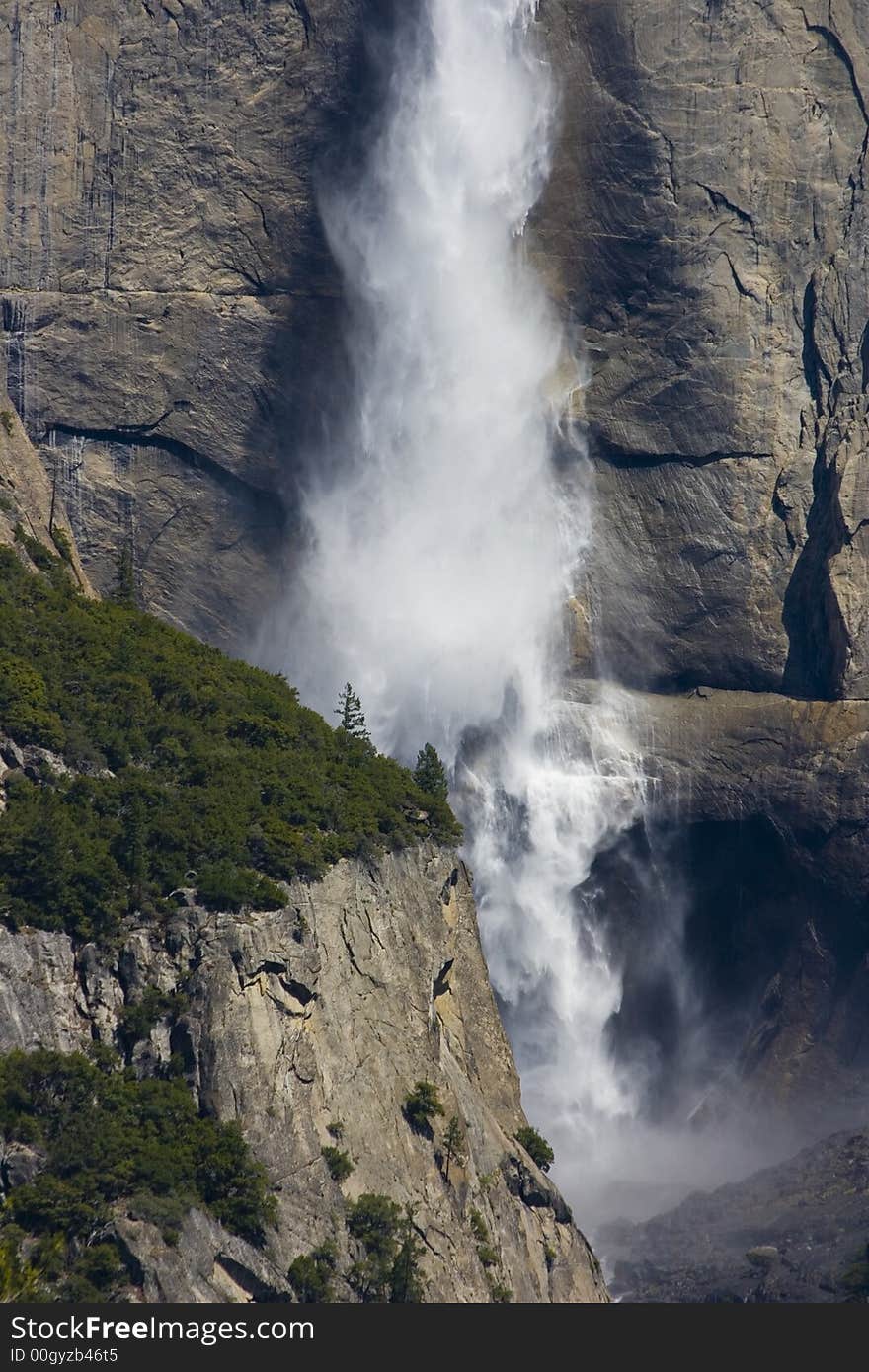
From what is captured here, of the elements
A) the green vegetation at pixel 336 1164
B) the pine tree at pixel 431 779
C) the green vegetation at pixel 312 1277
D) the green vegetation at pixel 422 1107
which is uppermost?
the pine tree at pixel 431 779

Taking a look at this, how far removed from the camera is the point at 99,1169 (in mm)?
55312

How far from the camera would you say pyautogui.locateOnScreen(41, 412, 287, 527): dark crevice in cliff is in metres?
90.4

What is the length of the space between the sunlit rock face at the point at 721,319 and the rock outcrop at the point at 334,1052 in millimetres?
24099

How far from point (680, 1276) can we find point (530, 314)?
35.4 m

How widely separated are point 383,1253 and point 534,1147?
1173 cm

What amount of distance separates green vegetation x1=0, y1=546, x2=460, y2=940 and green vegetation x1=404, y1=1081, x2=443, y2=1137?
19.7ft

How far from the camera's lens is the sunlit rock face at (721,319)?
90.8 metres

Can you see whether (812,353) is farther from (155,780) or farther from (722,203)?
(155,780)

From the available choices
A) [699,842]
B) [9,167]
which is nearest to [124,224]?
[9,167]

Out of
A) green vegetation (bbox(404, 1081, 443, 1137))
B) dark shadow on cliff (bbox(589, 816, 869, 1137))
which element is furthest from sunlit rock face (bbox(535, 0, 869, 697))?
green vegetation (bbox(404, 1081, 443, 1137))

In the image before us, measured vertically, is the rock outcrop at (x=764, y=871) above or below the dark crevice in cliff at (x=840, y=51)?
below

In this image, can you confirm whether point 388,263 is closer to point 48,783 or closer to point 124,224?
point 124,224

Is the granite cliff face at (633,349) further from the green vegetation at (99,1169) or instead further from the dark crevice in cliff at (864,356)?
the green vegetation at (99,1169)

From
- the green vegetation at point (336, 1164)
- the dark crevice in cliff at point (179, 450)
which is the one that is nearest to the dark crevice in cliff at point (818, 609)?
the dark crevice in cliff at point (179, 450)
